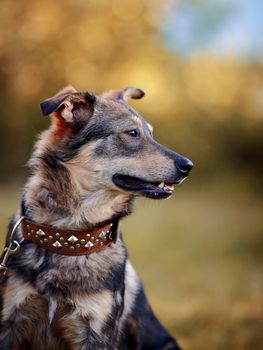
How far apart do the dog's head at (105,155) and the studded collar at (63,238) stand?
0.24 meters

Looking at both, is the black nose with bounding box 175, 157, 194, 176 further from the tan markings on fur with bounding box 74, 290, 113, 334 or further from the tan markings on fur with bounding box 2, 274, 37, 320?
the tan markings on fur with bounding box 2, 274, 37, 320

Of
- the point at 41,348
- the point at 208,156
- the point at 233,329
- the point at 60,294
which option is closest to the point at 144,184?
the point at 60,294

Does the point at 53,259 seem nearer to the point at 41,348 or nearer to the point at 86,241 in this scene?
the point at 86,241

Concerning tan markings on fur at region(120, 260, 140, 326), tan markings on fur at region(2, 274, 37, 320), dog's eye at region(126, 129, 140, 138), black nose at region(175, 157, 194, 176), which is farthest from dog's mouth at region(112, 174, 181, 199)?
tan markings on fur at region(2, 274, 37, 320)

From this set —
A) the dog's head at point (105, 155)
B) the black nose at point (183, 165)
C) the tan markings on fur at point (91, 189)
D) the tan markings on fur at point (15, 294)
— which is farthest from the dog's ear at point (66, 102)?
the tan markings on fur at point (15, 294)

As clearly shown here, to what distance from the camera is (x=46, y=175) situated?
3.48 m

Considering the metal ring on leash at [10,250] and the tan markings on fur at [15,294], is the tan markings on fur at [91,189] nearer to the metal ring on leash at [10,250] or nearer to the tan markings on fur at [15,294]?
the metal ring on leash at [10,250]

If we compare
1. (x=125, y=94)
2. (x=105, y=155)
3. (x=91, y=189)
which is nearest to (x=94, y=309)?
(x=91, y=189)

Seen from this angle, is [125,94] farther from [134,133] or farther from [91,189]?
[91,189]

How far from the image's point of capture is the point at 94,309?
3.38 m

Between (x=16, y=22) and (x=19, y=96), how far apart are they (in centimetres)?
83

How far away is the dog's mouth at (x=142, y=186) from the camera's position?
351 cm

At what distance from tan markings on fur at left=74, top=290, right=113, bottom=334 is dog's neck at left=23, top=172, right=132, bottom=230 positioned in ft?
1.16

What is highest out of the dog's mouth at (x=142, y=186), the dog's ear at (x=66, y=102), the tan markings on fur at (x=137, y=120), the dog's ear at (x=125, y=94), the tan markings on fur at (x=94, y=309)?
the dog's ear at (x=66, y=102)
